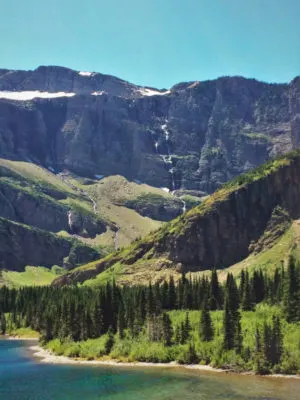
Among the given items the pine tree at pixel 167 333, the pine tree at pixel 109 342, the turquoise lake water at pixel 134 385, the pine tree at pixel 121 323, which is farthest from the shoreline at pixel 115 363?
the pine tree at pixel 121 323

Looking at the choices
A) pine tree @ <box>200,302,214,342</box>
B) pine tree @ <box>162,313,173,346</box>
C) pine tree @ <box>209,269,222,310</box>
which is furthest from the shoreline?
pine tree @ <box>209,269,222,310</box>

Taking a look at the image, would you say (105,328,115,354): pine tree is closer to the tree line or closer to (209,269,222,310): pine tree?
the tree line

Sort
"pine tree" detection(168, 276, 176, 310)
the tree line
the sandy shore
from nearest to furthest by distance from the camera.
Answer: the sandy shore, the tree line, "pine tree" detection(168, 276, 176, 310)

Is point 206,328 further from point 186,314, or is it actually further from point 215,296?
point 215,296

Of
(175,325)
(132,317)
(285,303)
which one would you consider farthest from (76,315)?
(285,303)

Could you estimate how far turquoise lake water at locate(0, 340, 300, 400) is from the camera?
90.0 m

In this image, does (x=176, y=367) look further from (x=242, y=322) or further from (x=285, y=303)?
(x=285, y=303)

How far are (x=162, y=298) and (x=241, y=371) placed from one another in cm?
6728

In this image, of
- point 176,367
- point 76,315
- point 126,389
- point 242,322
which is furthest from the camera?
point 76,315

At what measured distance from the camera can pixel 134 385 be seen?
100 m

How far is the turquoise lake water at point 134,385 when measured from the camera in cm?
9000

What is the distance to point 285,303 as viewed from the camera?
134125mm

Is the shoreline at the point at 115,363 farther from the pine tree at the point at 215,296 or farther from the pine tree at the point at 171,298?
the pine tree at the point at 215,296

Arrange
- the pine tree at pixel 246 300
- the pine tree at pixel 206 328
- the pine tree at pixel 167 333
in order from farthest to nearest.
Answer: the pine tree at pixel 246 300 < the pine tree at pixel 167 333 < the pine tree at pixel 206 328
